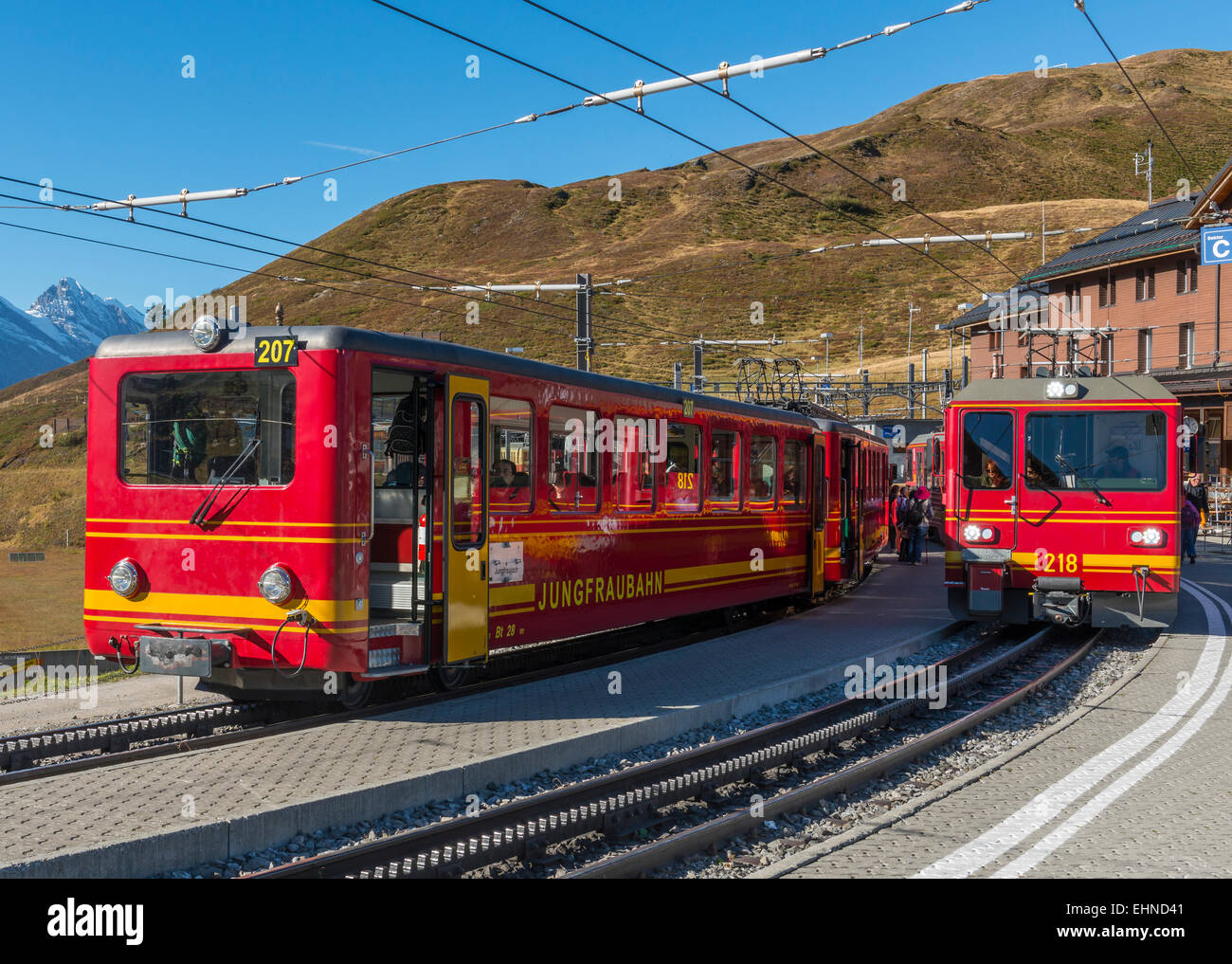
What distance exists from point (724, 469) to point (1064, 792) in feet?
24.7

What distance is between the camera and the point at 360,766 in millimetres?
7512

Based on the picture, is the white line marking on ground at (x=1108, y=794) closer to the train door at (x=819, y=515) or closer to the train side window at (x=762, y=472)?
the train side window at (x=762, y=472)

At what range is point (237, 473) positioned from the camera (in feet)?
28.8

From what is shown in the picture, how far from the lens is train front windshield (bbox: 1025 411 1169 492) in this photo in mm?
13914

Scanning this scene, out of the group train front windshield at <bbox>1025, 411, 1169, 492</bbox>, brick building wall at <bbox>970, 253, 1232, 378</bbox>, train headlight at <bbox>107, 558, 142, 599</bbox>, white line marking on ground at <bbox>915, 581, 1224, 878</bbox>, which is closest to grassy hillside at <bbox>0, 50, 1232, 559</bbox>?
brick building wall at <bbox>970, 253, 1232, 378</bbox>

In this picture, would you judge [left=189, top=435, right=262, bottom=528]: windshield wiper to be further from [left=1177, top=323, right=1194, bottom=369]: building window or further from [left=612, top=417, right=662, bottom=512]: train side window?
[left=1177, top=323, right=1194, bottom=369]: building window

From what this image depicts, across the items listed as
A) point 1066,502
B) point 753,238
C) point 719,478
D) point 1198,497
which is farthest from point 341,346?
point 753,238

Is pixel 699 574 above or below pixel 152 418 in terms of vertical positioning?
below

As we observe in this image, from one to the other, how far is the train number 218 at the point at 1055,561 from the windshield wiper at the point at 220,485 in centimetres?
1015

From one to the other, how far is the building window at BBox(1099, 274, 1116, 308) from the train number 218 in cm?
4200

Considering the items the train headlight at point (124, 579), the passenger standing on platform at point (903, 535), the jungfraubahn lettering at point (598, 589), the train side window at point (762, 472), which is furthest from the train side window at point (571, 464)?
the passenger standing on platform at point (903, 535)

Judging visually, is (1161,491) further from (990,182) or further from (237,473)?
(990,182)
